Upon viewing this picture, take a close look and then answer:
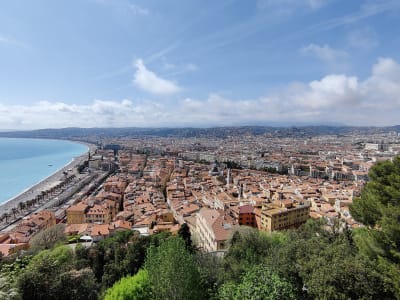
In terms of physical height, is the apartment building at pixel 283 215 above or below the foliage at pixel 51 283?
below

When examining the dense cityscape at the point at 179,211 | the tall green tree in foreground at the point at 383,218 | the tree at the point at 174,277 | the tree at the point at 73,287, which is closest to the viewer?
the tree at the point at 73,287

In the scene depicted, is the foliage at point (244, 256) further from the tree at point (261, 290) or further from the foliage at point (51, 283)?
the foliage at point (51, 283)

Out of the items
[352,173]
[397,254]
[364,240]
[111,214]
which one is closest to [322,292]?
[397,254]

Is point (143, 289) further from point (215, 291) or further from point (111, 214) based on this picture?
point (111, 214)

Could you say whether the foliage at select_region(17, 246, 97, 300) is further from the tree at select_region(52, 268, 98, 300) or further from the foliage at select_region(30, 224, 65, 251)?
the foliage at select_region(30, 224, 65, 251)

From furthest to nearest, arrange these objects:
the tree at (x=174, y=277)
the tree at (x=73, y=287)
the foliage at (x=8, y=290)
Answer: the tree at (x=174, y=277) → the tree at (x=73, y=287) → the foliage at (x=8, y=290)

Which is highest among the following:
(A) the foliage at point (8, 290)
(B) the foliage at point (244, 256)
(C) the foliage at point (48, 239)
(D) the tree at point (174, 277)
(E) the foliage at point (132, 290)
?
(A) the foliage at point (8, 290)

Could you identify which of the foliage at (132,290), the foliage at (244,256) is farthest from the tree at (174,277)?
the foliage at (244,256)
